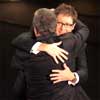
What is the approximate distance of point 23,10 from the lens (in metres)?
4.55

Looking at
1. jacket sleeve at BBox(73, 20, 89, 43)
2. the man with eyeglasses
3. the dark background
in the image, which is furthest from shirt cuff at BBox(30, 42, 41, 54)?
the dark background

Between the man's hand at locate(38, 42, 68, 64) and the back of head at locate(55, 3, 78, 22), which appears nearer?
the man's hand at locate(38, 42, 68, 64)

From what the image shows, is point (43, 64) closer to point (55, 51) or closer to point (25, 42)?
point (55, 51)

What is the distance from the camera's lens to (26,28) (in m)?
4.45

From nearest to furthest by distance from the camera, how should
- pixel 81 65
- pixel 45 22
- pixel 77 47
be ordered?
1. pixel 45 22
2. pixel 77 47
3. pixel 81 65

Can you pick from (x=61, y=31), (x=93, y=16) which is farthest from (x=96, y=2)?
(x=61, y=31)

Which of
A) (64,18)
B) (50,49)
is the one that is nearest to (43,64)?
(50,49)

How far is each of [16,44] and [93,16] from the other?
5.79ft

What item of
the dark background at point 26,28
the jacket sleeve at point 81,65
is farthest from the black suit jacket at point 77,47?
the dark background at point 26,28

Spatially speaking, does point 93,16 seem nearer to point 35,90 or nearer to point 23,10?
point 23,10

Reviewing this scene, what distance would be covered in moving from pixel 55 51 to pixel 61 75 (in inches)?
5.0

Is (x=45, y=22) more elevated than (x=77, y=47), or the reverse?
(x=45, y=22)

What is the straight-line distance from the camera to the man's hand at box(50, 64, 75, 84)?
2171mm

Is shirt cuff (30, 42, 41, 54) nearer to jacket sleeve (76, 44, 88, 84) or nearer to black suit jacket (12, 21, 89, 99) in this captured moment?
black suit jacket (12, 21, 89, 99)
